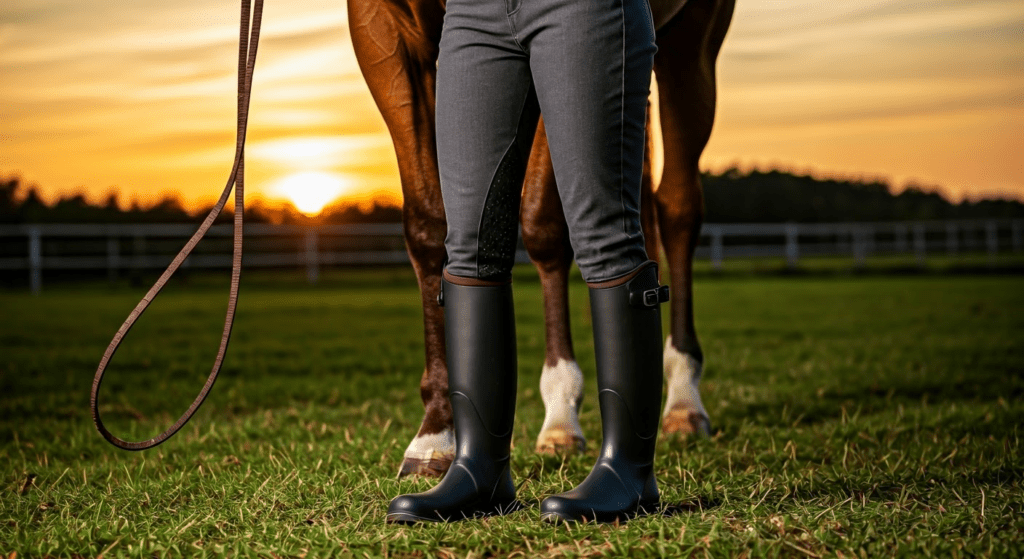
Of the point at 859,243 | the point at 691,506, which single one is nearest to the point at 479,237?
the point at 691,506

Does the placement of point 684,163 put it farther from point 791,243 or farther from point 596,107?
point 791,243

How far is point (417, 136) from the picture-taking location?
2396mm

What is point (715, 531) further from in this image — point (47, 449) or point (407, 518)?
point (47, 449)

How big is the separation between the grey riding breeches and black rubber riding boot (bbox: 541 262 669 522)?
55 mm

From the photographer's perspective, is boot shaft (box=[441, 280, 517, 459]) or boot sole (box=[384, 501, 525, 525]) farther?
boot shaft (box=[441, 280, 517, 459])

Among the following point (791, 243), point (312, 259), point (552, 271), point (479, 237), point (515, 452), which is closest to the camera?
point (479, 237)

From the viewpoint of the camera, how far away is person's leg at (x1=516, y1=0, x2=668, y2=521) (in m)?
1.67

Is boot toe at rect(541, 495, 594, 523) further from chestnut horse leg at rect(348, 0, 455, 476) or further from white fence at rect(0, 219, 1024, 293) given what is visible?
white fence at rect(0, 219, 1024, 293)

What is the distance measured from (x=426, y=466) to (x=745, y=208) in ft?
120

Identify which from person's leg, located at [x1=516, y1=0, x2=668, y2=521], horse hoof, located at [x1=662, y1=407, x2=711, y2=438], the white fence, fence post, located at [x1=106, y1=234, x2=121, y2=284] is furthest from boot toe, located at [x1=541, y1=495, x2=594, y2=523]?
fence post, located at [x1=106, y1=234, x2=121, y2=284]

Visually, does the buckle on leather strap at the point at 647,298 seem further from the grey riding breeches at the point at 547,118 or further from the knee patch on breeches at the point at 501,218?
the knee patch on breeches at the point at 501,218

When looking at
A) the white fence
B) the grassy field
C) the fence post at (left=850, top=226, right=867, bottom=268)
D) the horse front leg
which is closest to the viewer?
the grassy field

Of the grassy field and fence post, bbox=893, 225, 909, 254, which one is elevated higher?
fence post, bbox=893, 225, 909, 254

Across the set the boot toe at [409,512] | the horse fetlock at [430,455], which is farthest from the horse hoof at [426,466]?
the boot toe at [409,512]
